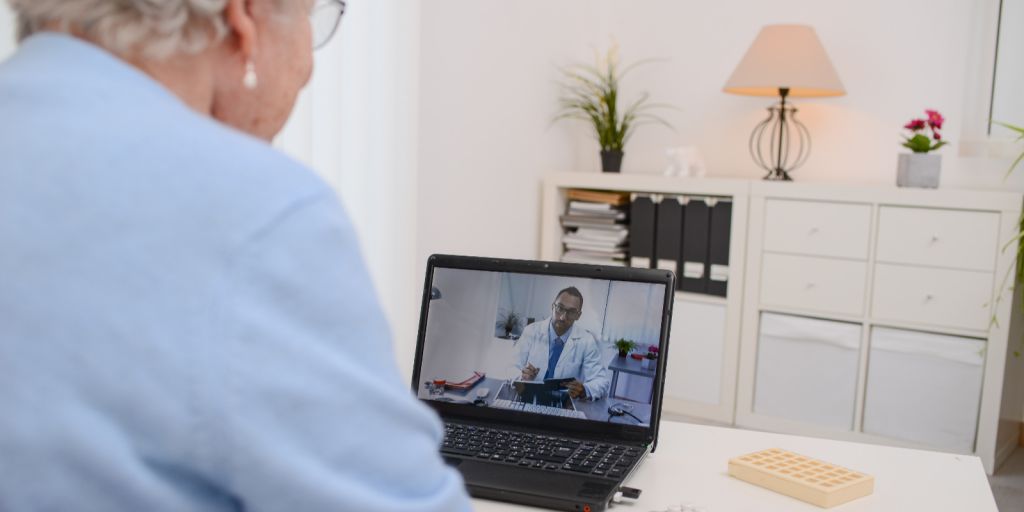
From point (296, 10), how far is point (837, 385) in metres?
2.69

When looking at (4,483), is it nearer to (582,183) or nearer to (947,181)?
(582,183)

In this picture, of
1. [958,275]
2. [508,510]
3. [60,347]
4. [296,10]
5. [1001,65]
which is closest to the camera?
A: [60,347]

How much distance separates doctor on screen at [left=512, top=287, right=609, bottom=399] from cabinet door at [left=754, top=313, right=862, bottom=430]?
196cm

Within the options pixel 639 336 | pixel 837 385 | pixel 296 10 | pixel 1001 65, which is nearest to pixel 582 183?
pixel 837 385

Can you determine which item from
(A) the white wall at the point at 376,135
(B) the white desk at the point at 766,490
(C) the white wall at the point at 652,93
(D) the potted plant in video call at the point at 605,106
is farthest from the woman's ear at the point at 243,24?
(D) the potted plant in video call at the point at 605,106

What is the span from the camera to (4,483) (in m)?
0.43

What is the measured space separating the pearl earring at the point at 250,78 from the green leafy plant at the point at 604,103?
9.16ft

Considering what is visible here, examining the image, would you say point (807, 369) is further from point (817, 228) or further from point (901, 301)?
point (817, 228)

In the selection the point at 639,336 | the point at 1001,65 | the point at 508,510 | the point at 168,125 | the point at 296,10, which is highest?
the point at 1001,65

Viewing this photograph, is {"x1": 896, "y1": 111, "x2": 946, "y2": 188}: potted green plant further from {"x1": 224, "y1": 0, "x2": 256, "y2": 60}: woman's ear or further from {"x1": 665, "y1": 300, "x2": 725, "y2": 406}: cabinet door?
{"x1": 224, "y1": 0, "x2": 256, "y2": 60}: woman's ear

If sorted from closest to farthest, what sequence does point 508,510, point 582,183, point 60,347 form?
point 60,347
point 508,510
point 582,183

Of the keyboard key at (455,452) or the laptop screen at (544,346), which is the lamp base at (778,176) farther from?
the keyboard key at (455,452)

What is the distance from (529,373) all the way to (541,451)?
14cm

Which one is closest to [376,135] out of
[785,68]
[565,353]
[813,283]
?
[565,353]
